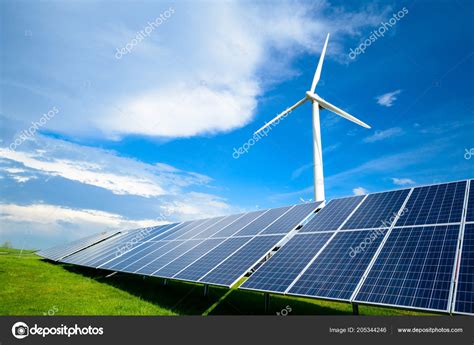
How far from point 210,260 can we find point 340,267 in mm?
7212

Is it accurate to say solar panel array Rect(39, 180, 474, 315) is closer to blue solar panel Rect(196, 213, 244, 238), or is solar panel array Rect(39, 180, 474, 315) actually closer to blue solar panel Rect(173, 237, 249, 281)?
blue solar panel Rect(173, 237, 249, 281)

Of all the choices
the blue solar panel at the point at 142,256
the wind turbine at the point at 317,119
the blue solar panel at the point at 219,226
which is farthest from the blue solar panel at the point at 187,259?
the wind turbine at the point at 317,119

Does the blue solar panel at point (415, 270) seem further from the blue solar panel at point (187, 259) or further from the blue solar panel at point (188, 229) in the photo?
the blue solar panel at point (188, 229)

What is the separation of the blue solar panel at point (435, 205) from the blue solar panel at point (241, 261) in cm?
595

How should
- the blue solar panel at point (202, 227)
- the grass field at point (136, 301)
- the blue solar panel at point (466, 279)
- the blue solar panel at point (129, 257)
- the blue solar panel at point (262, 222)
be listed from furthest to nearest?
1. the blue solar panel at point (202, 227)
2. the blue solar panel at point (129, 257)
3. the blue solar panel at point (262, 222)
4. the grass field at point (136, 301)
5. the blue solar panel at point (466, 279)

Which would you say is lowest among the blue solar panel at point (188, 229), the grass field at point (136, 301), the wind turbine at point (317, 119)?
the grass field at point (136, 301)

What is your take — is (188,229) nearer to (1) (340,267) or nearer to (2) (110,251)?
(2) (110,251)

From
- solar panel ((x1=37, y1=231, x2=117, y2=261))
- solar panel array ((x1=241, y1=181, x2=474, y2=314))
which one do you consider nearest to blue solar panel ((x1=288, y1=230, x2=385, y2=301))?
solar panel array ((x1=241, y1=181, x2=474, y2=314))

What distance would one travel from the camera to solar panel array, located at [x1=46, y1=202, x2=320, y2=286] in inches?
557

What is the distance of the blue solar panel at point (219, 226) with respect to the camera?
22170mm

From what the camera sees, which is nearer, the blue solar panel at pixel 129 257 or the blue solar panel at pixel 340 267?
the blue solar panel at pixel 340 267

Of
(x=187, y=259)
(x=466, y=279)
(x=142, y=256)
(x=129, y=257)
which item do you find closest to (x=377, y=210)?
(x=466, y=279)

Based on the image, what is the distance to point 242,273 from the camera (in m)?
12.6

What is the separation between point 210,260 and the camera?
52.0ft
